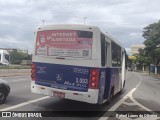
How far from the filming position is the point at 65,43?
444 inches

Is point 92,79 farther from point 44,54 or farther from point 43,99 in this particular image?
point 43,99

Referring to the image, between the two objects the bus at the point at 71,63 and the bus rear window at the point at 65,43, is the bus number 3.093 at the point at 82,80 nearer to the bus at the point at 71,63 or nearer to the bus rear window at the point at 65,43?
the bus at the point at 71,63

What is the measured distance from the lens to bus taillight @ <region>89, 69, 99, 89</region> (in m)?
10.7

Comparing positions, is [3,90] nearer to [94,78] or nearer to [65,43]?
[65,43]

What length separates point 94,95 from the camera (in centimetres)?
1066

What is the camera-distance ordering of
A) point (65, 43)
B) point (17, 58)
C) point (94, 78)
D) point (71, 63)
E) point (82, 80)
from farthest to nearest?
point (17, 58) < point (65, 43) < point (71, 63) < point (82, 80) < point (94, 78)

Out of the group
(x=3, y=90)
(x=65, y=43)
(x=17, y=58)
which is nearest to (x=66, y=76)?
(x=65, y=43)

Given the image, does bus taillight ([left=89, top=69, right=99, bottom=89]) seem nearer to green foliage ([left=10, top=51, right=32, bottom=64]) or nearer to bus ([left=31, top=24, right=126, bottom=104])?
bus ([left=31, top=24, right=126, bottom=104])

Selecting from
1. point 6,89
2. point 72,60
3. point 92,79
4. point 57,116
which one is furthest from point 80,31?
point 6,89

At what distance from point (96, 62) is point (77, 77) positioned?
2.69ft

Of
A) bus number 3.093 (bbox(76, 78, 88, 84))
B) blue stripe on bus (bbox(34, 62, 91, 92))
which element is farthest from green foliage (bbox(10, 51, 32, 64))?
bus number 3.093 (bbox(76, 78, 88, 84))

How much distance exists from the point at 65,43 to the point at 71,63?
749mm

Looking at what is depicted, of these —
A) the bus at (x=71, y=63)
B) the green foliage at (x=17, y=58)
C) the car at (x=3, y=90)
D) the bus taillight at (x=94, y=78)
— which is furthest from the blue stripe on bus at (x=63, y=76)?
the green foliage at (x=17, y=58)

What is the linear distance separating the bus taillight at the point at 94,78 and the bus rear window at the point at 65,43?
1.82 ft
